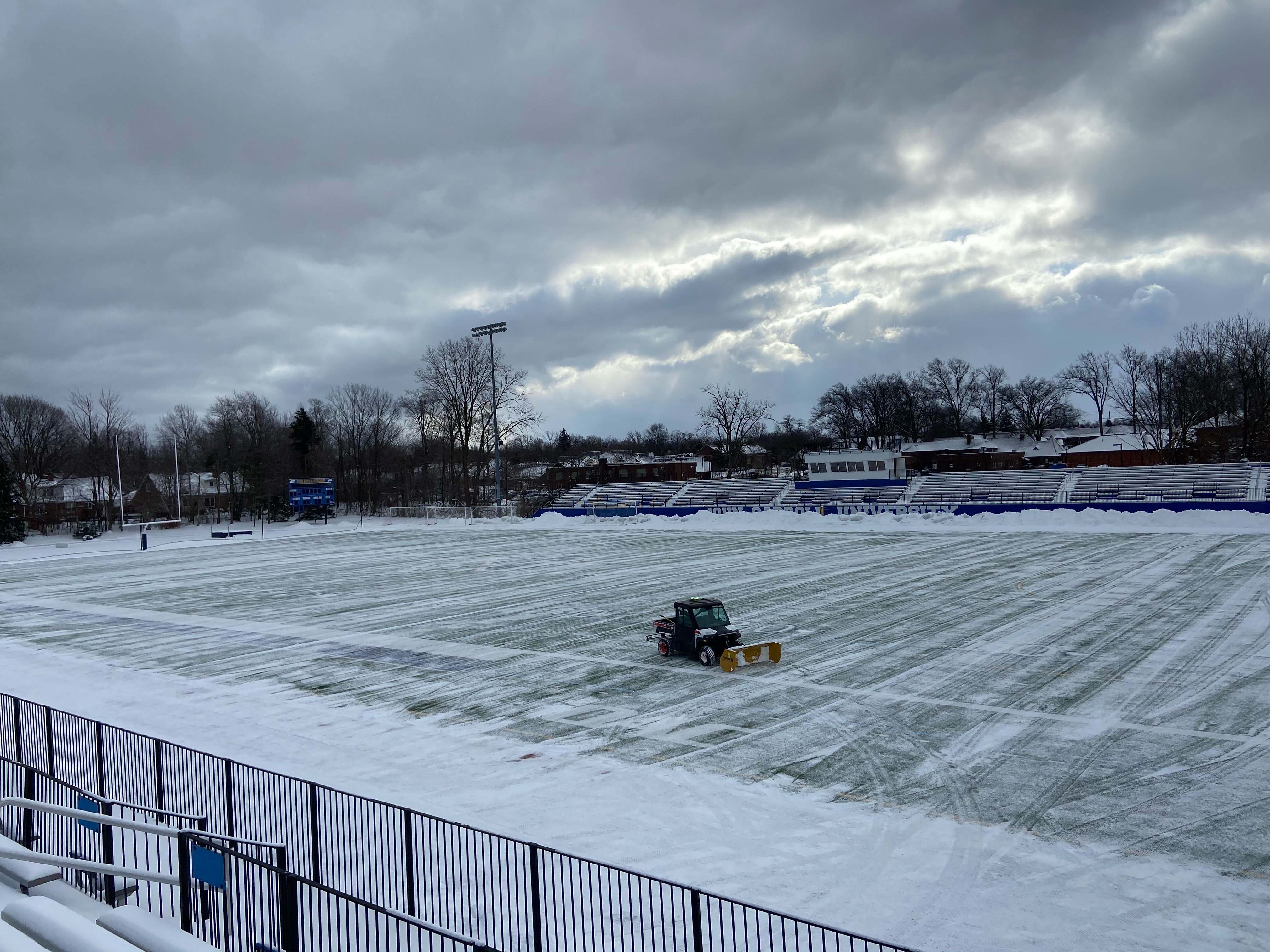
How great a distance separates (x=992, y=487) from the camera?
199ft

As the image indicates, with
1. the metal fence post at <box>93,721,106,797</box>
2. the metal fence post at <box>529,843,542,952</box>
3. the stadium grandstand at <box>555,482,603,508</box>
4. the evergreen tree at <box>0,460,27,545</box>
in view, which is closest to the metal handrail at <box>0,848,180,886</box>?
the metal fence post at <box>93,721,106,797</box>

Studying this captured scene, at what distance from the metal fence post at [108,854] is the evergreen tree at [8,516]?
239 ft

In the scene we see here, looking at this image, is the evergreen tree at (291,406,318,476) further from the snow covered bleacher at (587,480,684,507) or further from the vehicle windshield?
the vehicle windshield

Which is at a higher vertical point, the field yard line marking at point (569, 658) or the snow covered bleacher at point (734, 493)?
the snow covered bleacher at point (734, 493)

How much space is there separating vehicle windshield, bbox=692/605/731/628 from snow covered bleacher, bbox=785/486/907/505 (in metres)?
44.7

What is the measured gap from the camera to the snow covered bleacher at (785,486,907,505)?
2532 inches

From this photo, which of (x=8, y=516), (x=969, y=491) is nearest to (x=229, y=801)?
(x=969, y=491)

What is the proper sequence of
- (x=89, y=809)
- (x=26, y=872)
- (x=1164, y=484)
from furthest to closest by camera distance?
(x=1164, y=484) → (x=89, y=809) → (x=26, y=872)

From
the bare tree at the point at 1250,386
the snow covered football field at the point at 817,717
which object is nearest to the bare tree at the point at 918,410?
the bare tree at the point at 1250,386

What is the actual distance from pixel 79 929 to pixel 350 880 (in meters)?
3.06

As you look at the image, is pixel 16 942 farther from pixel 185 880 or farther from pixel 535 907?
pixel 535 907

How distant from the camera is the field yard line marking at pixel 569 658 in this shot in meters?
13.1

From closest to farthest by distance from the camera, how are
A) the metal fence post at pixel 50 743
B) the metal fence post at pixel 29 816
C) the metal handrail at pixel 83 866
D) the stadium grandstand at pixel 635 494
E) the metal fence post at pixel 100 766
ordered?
the metal handrail at pixel 83 866
the metal fence post at pixel 29 816
the metal fence post at pixel 100 766
the metal fence post at pixel 50 743
the stadium grandstand at pixel 635 494

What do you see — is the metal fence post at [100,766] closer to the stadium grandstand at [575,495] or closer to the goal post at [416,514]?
the goal post at [416,514]
